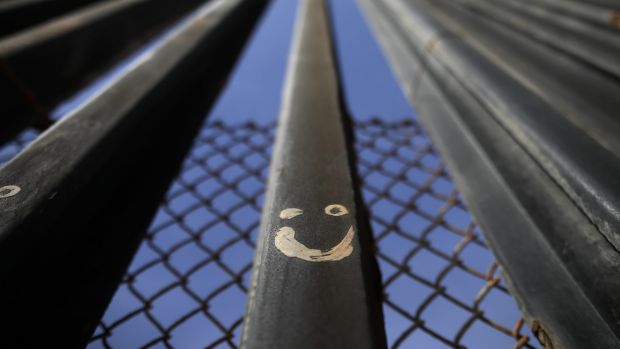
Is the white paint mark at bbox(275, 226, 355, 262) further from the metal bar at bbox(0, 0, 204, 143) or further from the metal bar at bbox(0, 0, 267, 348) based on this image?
the metal bar at bbox(0, 0, 204, 143)

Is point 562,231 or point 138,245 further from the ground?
point 138,245

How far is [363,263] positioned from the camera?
2.05ft

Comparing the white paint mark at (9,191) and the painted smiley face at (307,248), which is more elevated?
the white paint mark at (9,191)

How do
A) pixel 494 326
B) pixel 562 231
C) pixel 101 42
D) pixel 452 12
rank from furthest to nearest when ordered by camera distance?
pixel 452 12
pixel 101 42
pixel 494 326
pixel 562 231

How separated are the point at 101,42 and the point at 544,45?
1935 millimetres

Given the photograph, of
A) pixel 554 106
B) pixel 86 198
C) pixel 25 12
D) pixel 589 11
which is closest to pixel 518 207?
pixel 554 106

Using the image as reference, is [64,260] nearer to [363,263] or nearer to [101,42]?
[363,263]

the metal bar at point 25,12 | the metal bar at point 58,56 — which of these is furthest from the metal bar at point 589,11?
the metal bar at point 25,12

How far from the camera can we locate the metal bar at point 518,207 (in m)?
0.71

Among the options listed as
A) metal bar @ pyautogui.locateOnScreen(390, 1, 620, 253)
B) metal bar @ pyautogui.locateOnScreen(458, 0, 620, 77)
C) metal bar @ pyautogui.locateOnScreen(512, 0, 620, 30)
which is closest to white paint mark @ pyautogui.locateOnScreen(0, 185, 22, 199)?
metal bar @ pyautogui.locateOnScreen(390, 1, 620, 253)

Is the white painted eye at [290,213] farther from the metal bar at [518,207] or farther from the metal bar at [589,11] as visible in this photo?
the metal bar at [589,11]

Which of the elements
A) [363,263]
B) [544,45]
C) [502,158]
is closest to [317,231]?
[363,263]

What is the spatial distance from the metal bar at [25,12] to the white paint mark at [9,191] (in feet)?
5.12

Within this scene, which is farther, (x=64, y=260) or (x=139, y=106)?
(x=139, y=106)
